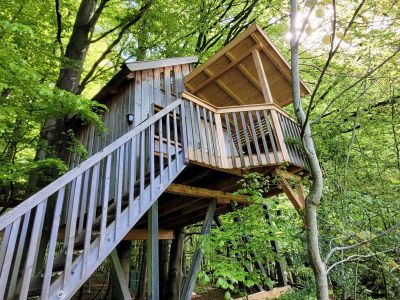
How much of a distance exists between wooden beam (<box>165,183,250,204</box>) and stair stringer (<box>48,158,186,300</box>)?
1.09 meters

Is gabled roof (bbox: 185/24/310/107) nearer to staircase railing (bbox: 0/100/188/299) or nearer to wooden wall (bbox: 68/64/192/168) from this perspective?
wooden wall (bbox: 68/64/192/168)

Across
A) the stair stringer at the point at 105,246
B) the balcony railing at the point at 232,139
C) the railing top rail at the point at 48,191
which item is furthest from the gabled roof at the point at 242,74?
the railing top rail at the point at 48,191

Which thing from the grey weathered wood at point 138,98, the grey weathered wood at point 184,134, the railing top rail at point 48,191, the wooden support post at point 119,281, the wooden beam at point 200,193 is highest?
the grey weathered wood at point 138,98

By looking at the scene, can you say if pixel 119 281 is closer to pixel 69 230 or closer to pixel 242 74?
pixel 69 230

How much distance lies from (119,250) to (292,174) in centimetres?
553

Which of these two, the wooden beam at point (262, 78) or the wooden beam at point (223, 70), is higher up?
the wooden beam at point (223, 70)

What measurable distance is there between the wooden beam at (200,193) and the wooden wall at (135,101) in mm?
1913

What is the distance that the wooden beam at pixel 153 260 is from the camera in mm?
4562

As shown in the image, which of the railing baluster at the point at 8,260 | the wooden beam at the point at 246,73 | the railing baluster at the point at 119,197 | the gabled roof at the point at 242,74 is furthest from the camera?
the wooden beam at the point at 246,73

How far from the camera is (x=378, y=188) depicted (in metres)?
5.66

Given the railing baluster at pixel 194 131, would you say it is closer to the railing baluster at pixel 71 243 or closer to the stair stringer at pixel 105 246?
the stair stringer at pixel 105 246

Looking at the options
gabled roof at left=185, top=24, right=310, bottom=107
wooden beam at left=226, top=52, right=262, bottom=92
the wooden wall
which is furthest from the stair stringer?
wooden beam at left=226, top=52, right=262, bottom=92

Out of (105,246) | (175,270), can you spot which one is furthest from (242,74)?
(175,270)

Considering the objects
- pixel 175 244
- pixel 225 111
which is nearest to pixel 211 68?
pixel 225 111
